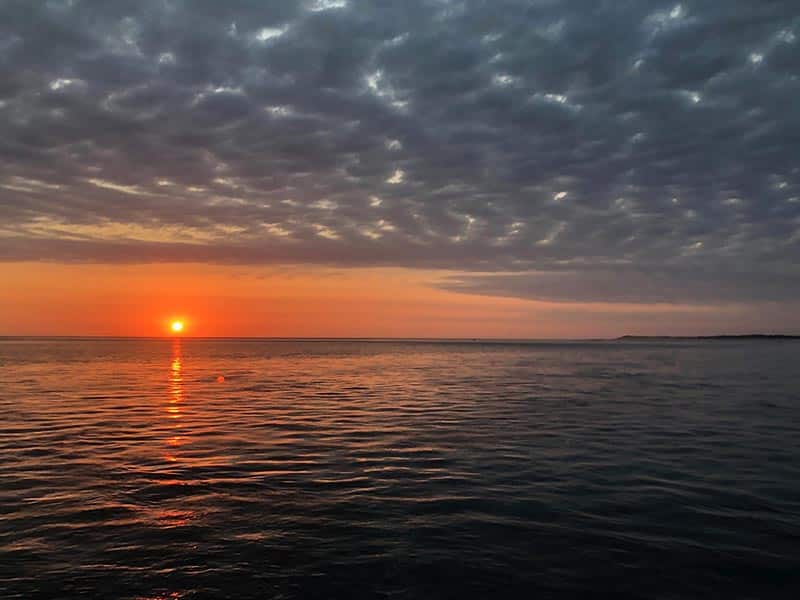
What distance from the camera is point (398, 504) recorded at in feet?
52.2

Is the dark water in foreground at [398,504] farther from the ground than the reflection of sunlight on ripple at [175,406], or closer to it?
closer to it

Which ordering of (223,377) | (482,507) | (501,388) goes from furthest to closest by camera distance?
(223,377), (501,388), (482,507)

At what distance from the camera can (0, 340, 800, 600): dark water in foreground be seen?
36.8 feet

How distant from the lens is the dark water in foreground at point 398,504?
11.2 m

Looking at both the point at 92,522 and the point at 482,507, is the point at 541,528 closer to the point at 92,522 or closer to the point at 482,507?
the point at 482,507

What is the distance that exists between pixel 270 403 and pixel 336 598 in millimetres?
29920

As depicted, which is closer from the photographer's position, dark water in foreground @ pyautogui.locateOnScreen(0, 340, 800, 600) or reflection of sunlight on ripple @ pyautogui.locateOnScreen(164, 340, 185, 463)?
dark water in foreground @ pyautogui.locateOnScreen(0, 340, 800, 600)

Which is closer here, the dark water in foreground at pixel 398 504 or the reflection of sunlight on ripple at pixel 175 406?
the dark water in foreground at pixel 398 504

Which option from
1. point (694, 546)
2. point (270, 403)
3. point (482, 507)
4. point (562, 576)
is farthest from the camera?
point (270, 403)

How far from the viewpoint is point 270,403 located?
39.3m

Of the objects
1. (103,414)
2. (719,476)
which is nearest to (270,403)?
(103,414)

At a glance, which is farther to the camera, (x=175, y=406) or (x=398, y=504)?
(x=175, y=406)

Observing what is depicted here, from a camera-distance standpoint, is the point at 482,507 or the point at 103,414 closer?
the point at 482,507

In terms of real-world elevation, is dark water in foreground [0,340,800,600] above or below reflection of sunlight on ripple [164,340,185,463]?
below
